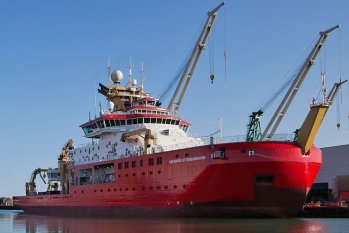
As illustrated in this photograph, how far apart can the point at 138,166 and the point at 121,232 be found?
1185 cm

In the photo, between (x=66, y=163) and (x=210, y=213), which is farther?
(x=66, y=163)

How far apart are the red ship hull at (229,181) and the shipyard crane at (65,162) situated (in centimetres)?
1694

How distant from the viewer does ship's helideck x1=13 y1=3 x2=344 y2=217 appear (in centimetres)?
3425

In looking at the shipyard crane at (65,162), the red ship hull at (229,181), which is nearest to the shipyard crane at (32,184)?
the shipyard crane at (65,162)

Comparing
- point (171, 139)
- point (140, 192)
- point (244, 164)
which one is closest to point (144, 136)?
point (171, 139)

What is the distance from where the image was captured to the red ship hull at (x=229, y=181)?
3406cm

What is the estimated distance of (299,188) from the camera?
34.8 meters

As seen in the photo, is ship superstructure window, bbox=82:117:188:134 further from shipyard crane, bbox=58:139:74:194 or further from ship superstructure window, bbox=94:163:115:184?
shipyard crane, bbox=58:139:74:194

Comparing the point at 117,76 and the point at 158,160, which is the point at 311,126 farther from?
the point at 117,76

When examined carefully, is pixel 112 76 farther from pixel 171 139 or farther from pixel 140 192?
pixel 140 192

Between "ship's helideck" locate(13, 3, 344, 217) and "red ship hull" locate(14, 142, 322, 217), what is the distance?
65 mm

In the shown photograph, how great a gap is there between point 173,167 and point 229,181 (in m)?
4.69

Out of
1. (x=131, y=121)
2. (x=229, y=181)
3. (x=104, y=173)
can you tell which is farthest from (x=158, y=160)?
(x=104, y=173)

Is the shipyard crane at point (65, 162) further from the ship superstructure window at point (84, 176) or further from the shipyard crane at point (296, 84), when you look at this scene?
the shipyard crane at point (296, 84)
